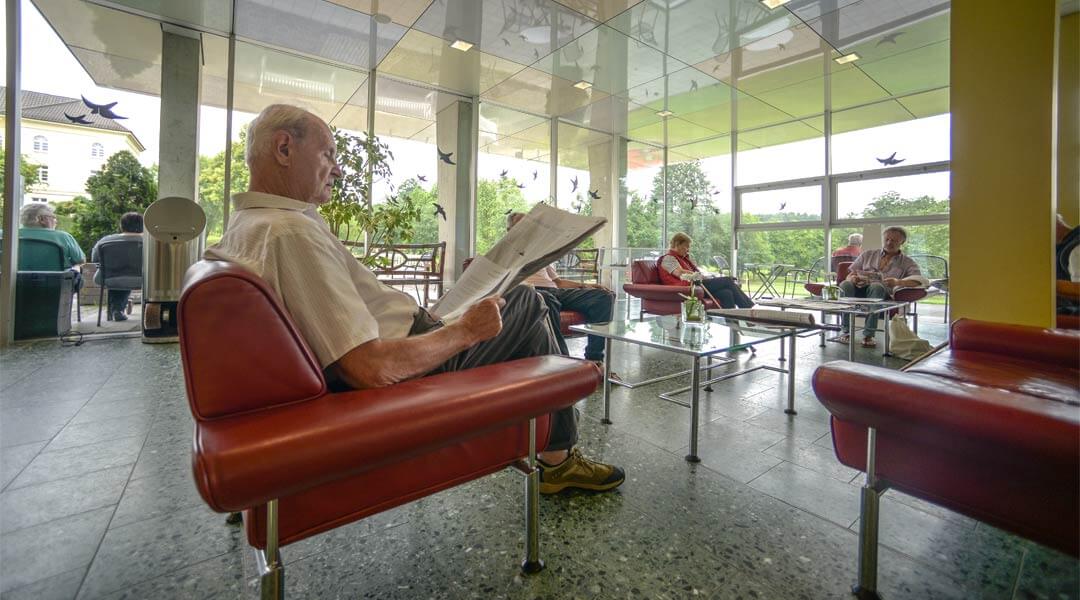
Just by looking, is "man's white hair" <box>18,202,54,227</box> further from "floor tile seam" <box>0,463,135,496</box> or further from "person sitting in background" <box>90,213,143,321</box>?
"floor tile seam" <box>0,463,135,496</box>

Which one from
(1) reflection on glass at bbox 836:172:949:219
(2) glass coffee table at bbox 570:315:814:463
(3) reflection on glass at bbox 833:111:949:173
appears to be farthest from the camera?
(3) reflection on glass at bbox 833:111:949:173

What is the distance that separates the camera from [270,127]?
1.07 m

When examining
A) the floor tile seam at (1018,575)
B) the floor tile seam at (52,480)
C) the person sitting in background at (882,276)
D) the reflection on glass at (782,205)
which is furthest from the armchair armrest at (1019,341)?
the reflection on glass at (782,205)

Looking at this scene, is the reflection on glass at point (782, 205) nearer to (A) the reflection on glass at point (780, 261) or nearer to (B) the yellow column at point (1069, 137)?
(A) the reflection on glass at point (780, 261)

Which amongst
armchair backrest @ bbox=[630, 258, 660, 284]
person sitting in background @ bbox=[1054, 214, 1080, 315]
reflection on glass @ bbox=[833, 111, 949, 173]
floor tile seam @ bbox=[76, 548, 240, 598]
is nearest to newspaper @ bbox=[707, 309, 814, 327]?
person sitting in background @ bbox=[1054, 214, 1080, 315]

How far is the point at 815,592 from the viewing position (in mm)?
1027

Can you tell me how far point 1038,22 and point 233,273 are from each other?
3.28 metres

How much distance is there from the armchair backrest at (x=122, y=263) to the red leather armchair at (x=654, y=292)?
465cm

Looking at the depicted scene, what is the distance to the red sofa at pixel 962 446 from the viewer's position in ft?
2.24

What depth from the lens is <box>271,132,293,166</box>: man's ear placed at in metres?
1.07

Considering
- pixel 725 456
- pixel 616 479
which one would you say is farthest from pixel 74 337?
pixel 725 456

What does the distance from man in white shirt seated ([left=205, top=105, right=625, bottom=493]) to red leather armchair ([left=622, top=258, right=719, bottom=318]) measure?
286 cm

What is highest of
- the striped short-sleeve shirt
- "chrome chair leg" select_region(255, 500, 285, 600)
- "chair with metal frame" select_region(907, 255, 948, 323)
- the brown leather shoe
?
"chair with metal frame" select_region(907, 255, 948, 323)

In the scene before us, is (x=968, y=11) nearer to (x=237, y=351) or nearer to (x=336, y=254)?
(x=336, y=254)
